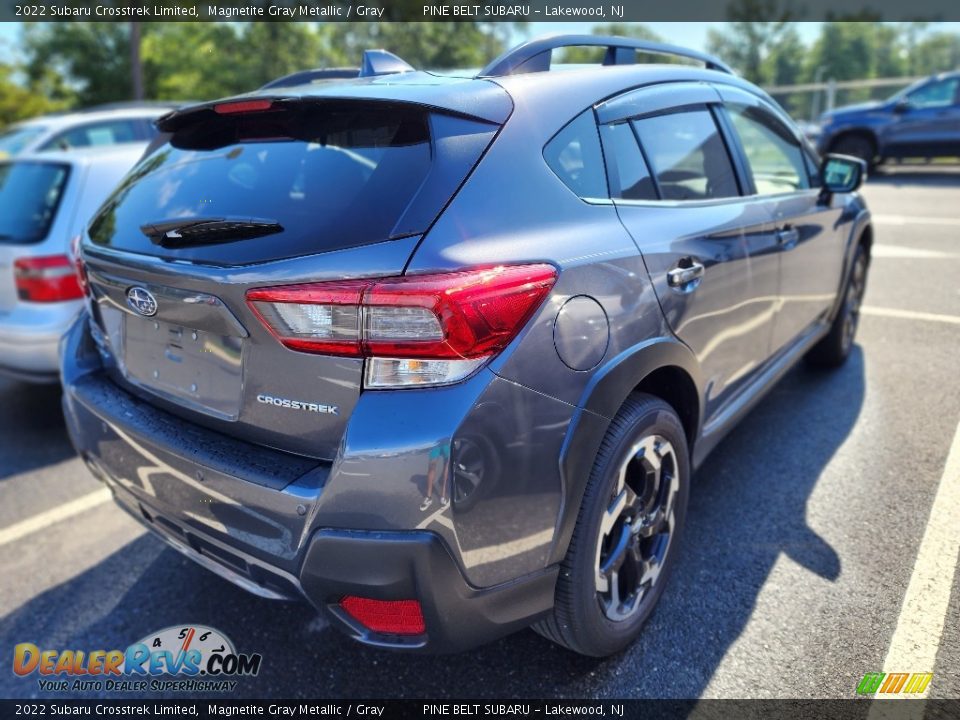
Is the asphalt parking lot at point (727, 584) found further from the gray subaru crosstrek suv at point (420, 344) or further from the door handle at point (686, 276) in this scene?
the door handle at point (686, 276)

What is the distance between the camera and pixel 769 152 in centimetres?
386

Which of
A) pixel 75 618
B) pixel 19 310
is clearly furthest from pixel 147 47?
pixel 75 618

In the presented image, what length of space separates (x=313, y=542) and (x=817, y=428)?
290 cm

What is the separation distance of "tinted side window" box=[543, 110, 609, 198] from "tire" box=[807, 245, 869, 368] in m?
2.63

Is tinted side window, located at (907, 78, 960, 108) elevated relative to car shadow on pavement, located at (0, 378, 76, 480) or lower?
elevated

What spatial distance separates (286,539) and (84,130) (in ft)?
19.4

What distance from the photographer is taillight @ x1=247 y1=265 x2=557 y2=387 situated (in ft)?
5.25

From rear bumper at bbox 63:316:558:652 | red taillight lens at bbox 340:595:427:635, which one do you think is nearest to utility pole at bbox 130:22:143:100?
rear bumper at bbox 63:316:558:652

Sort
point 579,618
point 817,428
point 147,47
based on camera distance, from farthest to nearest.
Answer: point 147,47, point 817,428, point 579,618

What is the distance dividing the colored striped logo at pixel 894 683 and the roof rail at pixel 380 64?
2368mm

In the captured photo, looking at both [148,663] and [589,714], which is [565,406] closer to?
[589,714]

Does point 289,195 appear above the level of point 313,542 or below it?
above

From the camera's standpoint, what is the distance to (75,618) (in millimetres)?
2584

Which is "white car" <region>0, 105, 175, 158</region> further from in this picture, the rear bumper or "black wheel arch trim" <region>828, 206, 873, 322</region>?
"black wheel arch trim" <region>828, 206, 873, 322</region>
